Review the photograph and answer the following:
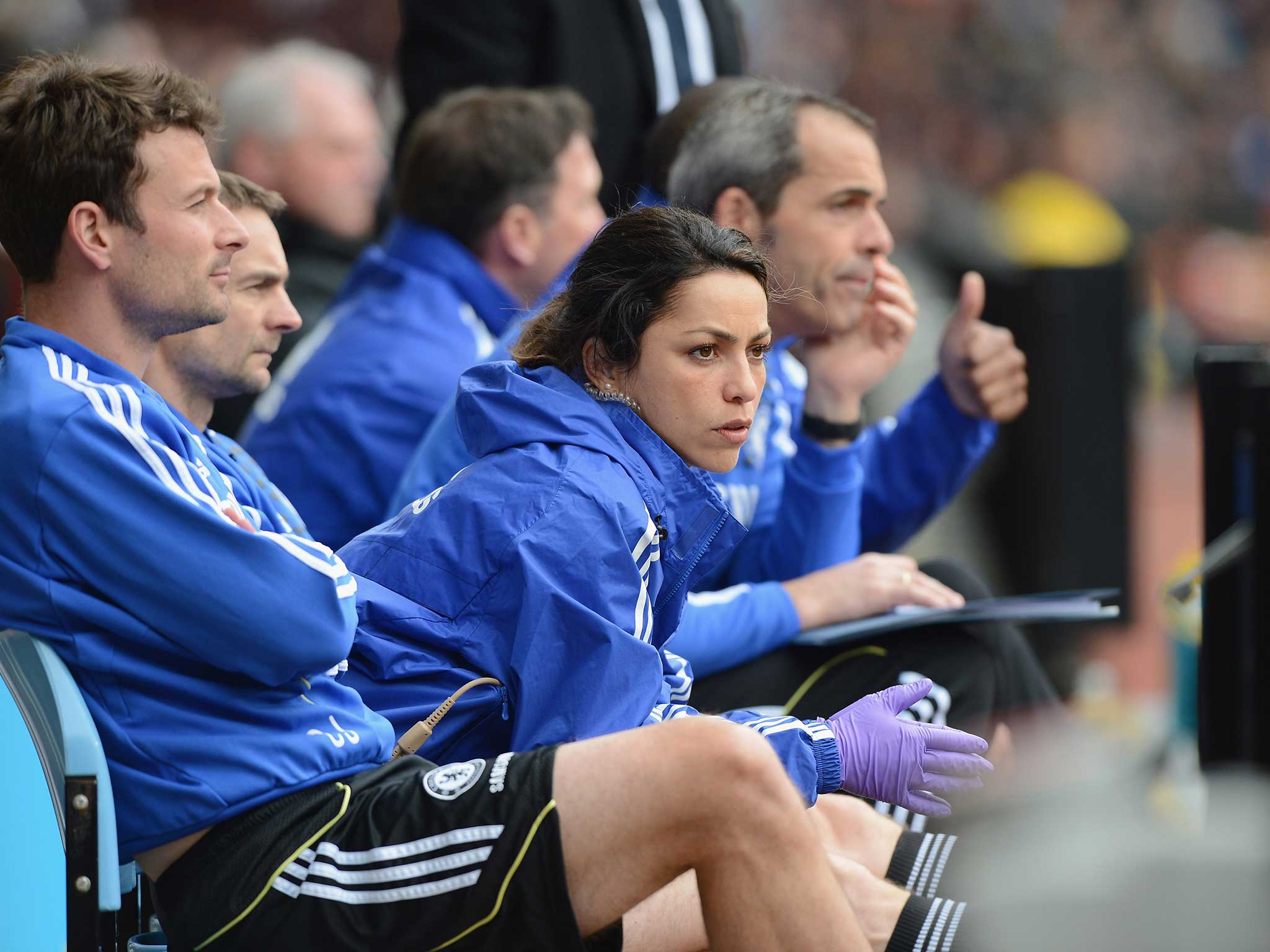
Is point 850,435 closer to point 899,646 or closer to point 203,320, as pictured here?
point 899,646

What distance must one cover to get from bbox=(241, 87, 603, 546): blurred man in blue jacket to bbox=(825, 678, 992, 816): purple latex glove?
145cm

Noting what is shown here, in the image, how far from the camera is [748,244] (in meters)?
2.31

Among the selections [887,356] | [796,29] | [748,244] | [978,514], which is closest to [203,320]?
[748,244]

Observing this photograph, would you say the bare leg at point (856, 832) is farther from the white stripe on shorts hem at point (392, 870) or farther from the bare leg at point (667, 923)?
the white stripe on shorts hem at point (392, 870)

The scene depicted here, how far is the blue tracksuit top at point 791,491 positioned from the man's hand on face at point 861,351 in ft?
0.23

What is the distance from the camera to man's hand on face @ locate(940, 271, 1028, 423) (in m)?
3.31

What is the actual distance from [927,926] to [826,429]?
110 cm

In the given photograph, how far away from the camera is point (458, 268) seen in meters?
3.48

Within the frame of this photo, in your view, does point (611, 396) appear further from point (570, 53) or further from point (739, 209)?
point (570, 53)

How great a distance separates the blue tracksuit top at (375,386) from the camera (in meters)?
3.28

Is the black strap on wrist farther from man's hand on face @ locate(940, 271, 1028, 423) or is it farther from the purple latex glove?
the purple latex glove

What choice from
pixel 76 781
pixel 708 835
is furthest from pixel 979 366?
pixel 76 781

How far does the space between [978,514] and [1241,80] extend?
8026mm

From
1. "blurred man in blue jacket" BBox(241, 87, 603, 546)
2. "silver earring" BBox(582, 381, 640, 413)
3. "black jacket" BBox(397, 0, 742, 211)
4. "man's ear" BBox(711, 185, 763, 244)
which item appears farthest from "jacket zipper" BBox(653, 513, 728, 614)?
"black jacket" BBox(397, 0, 742, 211)
